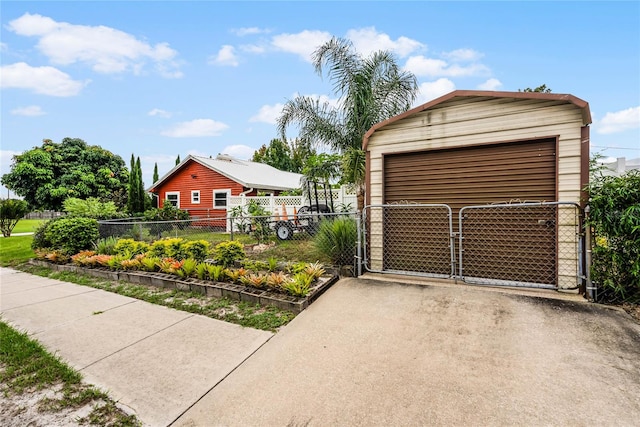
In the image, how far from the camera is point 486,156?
433 cm

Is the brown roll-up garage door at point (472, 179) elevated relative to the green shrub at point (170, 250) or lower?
elevated

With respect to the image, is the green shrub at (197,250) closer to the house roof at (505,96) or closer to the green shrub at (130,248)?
the green shrub at (130,248)

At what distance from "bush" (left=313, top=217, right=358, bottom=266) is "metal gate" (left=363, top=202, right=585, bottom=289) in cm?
26

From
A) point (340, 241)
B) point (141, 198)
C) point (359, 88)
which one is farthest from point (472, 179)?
point (141, 198)

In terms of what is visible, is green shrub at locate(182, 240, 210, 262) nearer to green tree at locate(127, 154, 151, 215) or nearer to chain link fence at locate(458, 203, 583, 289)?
chain link fence at locate(458, 203, 583, 289)

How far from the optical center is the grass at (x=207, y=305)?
3.39m

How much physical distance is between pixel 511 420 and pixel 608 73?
1135 cm

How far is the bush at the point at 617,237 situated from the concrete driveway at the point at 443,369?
0.37 meters

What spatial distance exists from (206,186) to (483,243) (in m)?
14.9

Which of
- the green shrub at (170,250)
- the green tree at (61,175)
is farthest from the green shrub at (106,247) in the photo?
the green tree at (61,175)

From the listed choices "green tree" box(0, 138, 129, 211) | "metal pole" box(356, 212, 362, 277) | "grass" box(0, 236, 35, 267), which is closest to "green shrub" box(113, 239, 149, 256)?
"grass" box(0, 236, 35, 267)

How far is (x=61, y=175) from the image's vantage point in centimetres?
2794

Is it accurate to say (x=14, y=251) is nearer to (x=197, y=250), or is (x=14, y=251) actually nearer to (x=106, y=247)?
(x=106, y=247)

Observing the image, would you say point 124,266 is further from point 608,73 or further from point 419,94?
point 608,73
